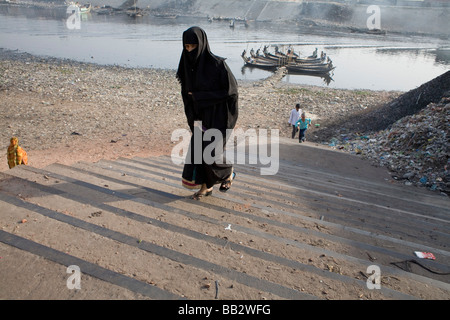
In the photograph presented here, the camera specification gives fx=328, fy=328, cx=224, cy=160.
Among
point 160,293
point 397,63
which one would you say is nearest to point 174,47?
point 397,63

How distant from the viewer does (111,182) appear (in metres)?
3.21

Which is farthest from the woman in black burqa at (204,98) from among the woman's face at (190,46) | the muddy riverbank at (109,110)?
the muddy riverbank at (109,110)

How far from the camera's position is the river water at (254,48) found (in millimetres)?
23641

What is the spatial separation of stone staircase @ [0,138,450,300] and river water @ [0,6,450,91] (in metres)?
19.9

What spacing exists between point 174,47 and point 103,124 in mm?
24850

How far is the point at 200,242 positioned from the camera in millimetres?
2156

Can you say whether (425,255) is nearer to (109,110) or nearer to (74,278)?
(74,278)

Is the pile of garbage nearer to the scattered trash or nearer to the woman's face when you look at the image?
the scattered trash

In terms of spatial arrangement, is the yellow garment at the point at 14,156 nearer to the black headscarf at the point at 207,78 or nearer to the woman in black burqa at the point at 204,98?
the woman in black burqa at the point at 204,98

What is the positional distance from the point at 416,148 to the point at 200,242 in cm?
599

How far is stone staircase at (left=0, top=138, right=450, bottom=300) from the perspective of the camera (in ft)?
5.52

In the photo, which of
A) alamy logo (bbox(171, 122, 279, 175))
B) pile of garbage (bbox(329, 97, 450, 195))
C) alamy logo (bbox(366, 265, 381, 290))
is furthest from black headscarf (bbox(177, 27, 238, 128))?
pile of garbage (bbox(329, 97, 450, 195))

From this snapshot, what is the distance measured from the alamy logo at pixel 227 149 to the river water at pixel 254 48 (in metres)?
14.7

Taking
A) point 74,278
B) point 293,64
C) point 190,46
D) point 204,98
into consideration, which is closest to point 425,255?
point 204,98
